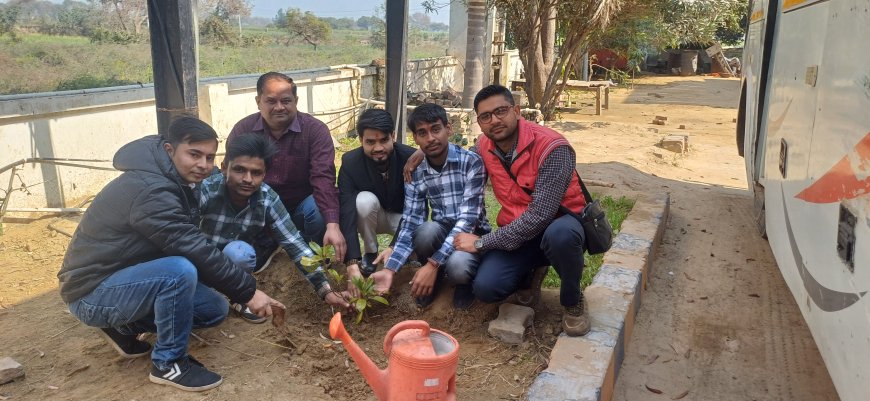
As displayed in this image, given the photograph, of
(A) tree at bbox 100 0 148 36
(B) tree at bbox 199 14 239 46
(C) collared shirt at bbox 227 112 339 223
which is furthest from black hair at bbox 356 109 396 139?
(B) tree at bbox 199 14 239 46

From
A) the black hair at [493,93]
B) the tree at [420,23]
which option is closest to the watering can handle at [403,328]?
the black hair at [493,93]

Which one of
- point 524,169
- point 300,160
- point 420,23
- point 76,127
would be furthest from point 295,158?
point 420,23

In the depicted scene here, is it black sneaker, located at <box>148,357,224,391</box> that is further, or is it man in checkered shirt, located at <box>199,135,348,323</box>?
man in checkered shirt, located at <box>199,135,348,323</box>

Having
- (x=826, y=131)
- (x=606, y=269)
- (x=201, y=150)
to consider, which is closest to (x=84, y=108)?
(x=201, y=150)

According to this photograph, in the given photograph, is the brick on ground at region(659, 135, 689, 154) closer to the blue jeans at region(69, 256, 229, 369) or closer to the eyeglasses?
the eyeglasses

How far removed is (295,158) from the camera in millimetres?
3703

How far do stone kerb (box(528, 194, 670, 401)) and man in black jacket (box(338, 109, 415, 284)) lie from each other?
1126 mm

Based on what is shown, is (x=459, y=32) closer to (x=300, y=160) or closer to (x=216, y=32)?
(x=216, y=32)

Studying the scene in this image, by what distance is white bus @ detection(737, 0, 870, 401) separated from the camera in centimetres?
205

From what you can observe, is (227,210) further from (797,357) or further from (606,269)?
(797,357)

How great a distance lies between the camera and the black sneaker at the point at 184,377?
2623 mm

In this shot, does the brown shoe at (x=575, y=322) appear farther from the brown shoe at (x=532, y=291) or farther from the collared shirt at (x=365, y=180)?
the collared shirt at (x=365, y=180)

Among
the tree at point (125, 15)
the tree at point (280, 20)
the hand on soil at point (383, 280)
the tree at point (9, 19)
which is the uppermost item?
the tree at point (280, 20)

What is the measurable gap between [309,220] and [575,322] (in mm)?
1637
